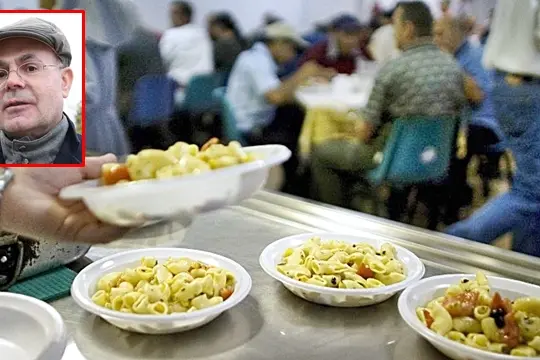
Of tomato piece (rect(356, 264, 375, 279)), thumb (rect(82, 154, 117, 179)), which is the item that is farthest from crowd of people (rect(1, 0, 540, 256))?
tomato piece (rect(356, 264, 375, 279))

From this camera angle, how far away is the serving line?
1.16m

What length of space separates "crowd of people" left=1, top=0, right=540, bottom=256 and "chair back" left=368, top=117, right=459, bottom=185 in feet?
0.10

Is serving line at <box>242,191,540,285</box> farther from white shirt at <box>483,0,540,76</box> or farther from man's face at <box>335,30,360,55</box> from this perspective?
man's face at <box>335,30,360,55</box>

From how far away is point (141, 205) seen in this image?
0.68 meters

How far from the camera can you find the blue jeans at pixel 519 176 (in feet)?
5.99

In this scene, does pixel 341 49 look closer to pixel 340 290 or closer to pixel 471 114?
pixel 471 114

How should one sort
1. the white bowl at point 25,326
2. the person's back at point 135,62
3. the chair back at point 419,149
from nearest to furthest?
the white bowl at point 25,326, the person's back at point 135,62, the chair back at point 419,149

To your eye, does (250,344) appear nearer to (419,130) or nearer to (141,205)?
(141,205)

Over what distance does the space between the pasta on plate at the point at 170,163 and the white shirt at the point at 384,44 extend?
5.33ft

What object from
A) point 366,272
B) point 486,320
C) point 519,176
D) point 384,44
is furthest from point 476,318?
point 384,44

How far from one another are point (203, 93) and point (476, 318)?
149cm

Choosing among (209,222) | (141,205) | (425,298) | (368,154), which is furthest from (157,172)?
(368,154)

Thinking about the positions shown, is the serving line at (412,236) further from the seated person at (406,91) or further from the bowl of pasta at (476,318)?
the seated person at (406,91)

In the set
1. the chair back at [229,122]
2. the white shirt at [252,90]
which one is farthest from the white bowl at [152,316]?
the white shirt at [252,90]
